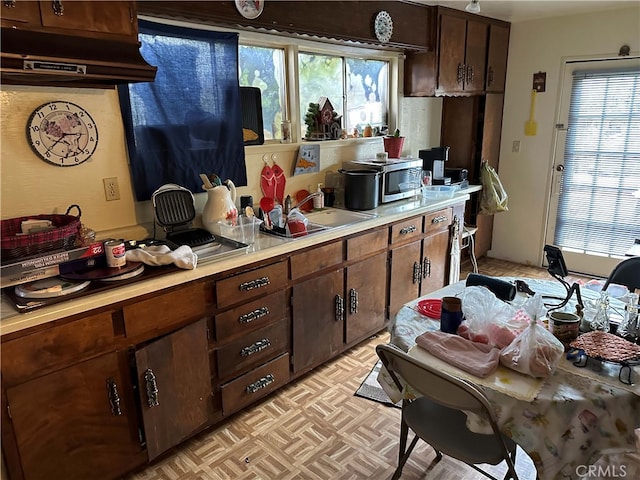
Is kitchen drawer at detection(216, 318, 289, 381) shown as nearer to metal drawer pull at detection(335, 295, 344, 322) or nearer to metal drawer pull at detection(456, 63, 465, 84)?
metal drawer pull at detection(335, 295, 344, 322)

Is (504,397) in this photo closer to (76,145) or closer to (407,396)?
(407,396)

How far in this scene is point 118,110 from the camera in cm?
215

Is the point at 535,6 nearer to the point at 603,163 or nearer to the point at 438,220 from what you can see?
the point at 603,163

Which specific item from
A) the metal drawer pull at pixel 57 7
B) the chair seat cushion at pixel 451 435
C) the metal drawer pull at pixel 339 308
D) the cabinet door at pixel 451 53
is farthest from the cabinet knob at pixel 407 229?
the metal drawer pull at pixel 57 7

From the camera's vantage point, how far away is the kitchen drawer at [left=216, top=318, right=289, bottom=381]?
84.7 inches

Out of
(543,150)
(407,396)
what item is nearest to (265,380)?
(407,396)

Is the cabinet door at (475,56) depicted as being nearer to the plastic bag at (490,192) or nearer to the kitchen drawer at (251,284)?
the plastic bag at (490,192)

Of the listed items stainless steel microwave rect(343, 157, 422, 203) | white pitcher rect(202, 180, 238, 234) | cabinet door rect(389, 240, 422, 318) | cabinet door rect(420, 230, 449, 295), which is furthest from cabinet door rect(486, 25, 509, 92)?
white pitcher rect(202, 180, 238, 234)

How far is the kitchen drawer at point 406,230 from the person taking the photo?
2962mm

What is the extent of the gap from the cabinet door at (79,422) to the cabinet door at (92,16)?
1232 mm

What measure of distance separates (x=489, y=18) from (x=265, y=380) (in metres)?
3.52

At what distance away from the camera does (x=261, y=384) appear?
2.34 meters

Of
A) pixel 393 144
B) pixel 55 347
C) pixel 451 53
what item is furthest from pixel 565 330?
pixel 451 53

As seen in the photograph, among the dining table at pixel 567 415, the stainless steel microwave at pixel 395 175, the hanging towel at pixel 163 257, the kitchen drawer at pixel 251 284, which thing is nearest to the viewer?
the dining table at pixel 567 415
